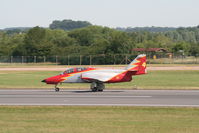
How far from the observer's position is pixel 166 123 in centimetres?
1953

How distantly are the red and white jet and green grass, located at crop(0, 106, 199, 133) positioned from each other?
10.4 meters

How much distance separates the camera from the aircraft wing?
3538 centimetres

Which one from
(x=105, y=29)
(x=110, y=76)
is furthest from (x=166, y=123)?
(x=105, y=29)

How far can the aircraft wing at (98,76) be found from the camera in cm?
3538

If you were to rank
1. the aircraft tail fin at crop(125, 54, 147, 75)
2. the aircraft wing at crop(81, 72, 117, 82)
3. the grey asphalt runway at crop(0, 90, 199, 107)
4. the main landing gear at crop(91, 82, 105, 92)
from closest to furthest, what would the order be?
the grey asphalt runway at crop(0, 90, 199, 107), the aircraft tail fin at crop(125, 54, 147, 75), the aircraft wing at crop(81, 72, 117, 82), the main landing gear at crop(91, 82, 105, 92)

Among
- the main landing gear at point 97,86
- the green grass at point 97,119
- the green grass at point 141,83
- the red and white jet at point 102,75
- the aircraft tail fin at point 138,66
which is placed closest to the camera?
the green grass at point 97,119

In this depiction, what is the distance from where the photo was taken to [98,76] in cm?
3559

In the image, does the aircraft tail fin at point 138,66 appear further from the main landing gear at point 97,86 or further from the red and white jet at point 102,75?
the main landing gear at point 97,86

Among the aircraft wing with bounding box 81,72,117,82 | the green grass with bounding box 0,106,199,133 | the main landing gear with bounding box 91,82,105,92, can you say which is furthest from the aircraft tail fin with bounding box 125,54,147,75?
the green grass with bounding box 0,106,199,133

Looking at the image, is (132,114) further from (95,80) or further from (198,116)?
(95,80)

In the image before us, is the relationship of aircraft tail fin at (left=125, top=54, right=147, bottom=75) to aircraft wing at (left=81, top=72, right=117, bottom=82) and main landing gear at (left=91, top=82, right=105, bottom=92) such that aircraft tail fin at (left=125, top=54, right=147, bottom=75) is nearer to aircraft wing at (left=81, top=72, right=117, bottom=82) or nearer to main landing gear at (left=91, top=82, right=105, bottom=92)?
aircraft wing at (left=81, top=72, right=117, bottom=82)

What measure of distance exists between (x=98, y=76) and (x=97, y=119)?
49.0 feet

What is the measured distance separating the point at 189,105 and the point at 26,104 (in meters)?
9.72

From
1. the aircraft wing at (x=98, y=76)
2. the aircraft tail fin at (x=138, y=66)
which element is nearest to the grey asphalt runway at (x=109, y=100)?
the aircraft wing at (x=98, y=76)
